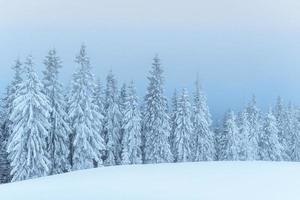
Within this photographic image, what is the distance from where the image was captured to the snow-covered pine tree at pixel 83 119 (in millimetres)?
40594

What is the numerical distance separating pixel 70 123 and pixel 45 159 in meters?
5.88

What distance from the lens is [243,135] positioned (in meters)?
64.5

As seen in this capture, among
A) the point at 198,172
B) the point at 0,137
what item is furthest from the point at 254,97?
the point at 198,172

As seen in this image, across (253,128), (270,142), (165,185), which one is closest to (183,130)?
(253,128)

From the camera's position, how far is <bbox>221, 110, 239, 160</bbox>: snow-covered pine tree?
62125 mm

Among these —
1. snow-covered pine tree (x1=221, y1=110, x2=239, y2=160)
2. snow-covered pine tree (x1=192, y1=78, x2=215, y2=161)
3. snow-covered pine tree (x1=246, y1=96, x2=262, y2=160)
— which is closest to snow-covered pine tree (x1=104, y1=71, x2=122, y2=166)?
snow-covered pine tree (x1=192, y1=78, x2=215, y2=161)

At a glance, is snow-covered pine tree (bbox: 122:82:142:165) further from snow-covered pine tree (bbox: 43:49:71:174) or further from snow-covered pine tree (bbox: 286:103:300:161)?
snow-covered pine tree (bbox: 286:103:300:161)

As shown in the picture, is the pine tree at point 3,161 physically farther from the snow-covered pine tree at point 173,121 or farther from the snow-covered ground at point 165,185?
the snow-covered ground at point 165,185

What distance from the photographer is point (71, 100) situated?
138 feet

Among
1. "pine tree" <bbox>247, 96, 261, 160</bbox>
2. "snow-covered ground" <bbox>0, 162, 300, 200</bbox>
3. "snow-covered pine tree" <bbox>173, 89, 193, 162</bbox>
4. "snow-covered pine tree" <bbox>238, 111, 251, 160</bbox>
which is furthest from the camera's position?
"pine tree" <bbox>247, 96, 261, 160</bbox>

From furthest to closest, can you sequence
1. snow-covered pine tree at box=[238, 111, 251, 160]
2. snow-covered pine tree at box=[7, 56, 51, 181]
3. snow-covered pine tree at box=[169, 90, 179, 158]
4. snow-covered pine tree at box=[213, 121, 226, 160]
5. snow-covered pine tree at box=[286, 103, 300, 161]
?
1. snow-covered pine tree at box=[286, 103, 300, 161]
2. snow-covered pine tree at box=[213, 121, 226, 160]
3. snow-covered pine tree at box=[238, 111, 251, 160]
4. snow-covered pine tree at box=[169, 90, 179, 158]
5. snow-covered pine tree at box=[7, 56, 51, 181]

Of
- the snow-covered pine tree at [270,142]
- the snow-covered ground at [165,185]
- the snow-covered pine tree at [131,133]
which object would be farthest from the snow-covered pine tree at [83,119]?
the snow-covered pine tree at [270,142]

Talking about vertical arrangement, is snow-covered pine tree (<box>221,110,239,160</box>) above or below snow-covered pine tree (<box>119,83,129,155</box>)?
below

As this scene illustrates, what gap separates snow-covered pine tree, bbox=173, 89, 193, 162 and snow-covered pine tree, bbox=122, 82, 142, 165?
204 inches
